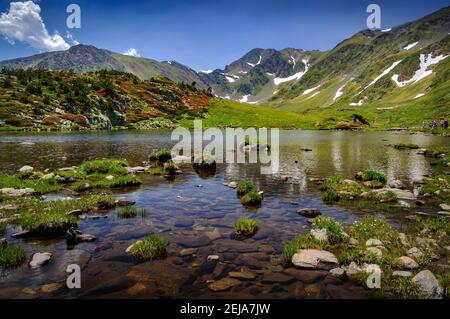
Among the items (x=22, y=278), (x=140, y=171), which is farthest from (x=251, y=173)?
(x=22, y=278)

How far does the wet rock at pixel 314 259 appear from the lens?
37.0 feet

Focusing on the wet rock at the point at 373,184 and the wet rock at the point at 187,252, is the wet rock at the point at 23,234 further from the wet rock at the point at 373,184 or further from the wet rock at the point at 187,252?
the wet rock at the point at 373,184

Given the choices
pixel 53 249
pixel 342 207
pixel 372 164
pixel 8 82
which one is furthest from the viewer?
pixel 8 82

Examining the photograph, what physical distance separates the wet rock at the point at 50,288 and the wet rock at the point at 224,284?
4413mm

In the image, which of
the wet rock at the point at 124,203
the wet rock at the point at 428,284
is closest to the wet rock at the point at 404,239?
the wet rock at the point at 428,284

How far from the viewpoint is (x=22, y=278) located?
33.1 ft

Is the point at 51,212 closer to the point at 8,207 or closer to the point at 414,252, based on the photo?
the point at 8,207

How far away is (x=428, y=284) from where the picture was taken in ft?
30.6
